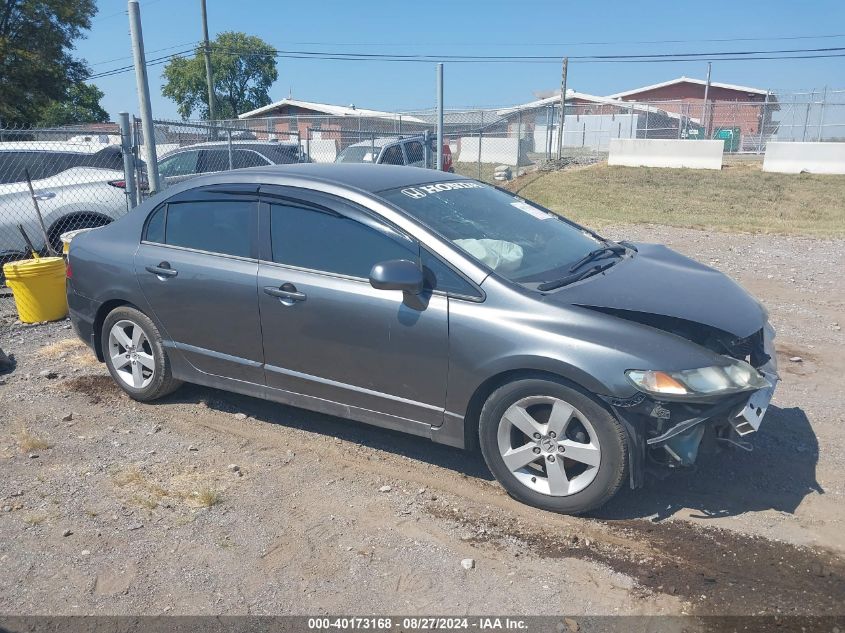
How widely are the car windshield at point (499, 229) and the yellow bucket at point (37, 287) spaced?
4576 mm

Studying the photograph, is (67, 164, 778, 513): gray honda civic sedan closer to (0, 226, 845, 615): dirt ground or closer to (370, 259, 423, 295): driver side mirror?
(370, 259, 423, 295): driver side mirror

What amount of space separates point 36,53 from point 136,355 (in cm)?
3384

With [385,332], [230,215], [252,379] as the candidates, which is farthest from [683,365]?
[230,215]

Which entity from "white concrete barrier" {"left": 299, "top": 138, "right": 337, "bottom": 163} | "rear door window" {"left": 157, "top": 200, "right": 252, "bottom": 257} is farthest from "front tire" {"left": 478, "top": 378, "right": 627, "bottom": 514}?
"white concrete barrier" {"left": 299, "top": 138, "right": 337, "bottom": 163}

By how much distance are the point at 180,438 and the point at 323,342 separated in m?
1.28

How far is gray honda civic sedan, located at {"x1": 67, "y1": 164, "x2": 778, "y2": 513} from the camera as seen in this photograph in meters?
3.42

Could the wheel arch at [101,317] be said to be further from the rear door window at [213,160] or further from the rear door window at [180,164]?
the rear door window at [213,160]

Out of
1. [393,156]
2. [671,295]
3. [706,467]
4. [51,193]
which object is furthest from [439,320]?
[393,156]

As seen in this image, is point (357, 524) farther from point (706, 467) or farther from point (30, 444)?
→ point (30, 444)

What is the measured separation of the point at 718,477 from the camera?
4008 mm

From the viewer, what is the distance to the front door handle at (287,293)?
4184 millimetres

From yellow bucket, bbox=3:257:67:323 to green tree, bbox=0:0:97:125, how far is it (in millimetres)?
30001

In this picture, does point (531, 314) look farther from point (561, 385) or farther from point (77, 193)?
point (77, 193)

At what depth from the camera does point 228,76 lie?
226 feet
